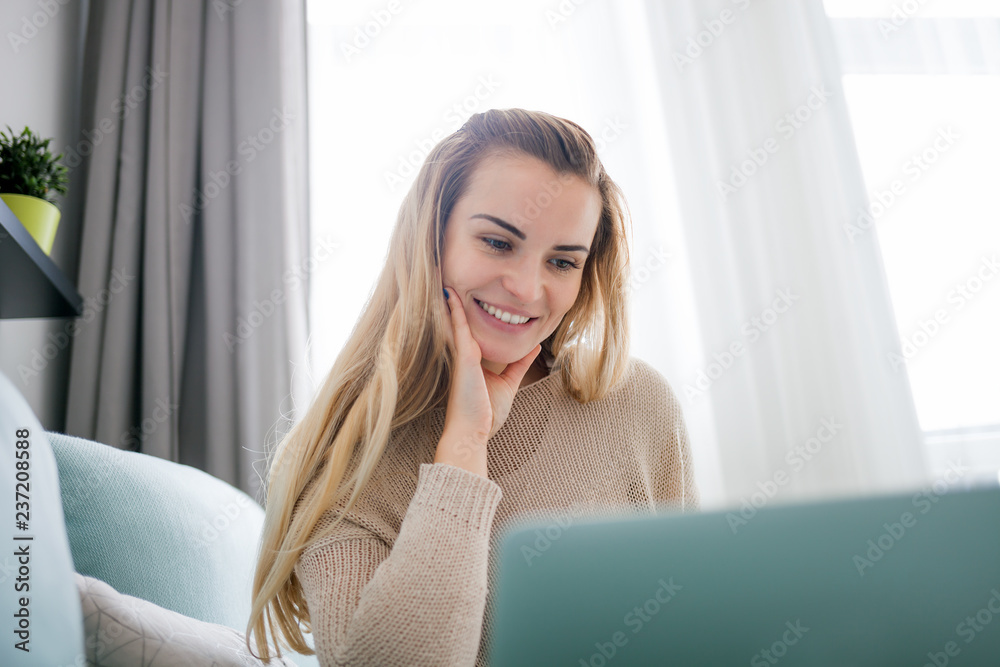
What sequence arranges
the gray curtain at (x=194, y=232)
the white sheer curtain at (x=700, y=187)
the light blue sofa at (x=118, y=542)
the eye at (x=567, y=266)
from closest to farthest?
the light blue sofa at (x=118, y=542) → the eye at (x=567, y=266) → the gray curtain at (x=194, y=232) → the white sheer curtain at (x=700, y=187)

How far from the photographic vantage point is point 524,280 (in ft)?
3.07

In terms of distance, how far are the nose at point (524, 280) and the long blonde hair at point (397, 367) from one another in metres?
0.12

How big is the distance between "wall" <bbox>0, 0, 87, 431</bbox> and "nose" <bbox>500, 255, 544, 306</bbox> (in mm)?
1202

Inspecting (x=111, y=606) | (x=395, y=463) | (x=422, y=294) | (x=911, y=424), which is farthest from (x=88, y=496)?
(x=911, y=424)

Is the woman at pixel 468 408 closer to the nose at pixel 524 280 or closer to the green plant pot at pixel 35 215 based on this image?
the nose at pixel 524 280

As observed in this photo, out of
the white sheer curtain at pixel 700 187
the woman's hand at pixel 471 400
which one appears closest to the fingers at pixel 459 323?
the woman's hand at pixel 471 400

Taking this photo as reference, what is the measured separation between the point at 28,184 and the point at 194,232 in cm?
78

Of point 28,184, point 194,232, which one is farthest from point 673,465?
point 194,232

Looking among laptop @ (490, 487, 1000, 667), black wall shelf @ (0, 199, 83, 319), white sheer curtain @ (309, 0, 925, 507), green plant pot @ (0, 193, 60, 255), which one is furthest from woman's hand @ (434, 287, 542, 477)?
white sheer curtain @ (309, 0, 925, 507)

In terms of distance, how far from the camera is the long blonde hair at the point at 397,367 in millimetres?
884

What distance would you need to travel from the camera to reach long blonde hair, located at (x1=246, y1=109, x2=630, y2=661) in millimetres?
884

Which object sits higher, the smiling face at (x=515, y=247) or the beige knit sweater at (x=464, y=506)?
the smiling face at (x=515, y=247)

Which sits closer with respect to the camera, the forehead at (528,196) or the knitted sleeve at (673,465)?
the forehead at (528,196)

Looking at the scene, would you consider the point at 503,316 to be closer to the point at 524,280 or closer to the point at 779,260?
the point at 524,280
